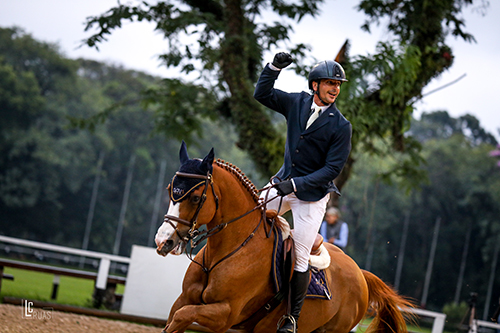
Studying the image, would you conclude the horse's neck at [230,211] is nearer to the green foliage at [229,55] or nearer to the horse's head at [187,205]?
the horse's head at [187,205]

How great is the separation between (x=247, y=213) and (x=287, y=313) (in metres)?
0.98

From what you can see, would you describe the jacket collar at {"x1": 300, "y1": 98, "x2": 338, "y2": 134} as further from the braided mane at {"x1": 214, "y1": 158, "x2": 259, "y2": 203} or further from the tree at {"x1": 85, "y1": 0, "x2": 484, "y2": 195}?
the tree at {"x1": 85, "y1": 0, "x2": 484, "y2": 195}

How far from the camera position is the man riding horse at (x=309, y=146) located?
4477mm

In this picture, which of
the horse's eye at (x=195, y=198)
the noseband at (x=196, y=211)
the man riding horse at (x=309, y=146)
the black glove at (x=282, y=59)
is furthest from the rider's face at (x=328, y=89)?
the horse's eye at (x=195, y=198)

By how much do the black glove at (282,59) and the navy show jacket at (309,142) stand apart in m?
0.08

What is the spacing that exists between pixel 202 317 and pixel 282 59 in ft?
7.12

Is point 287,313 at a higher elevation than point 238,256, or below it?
below

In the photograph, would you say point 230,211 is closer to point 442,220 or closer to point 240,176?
point 240,176

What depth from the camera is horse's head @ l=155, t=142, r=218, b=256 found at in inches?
149

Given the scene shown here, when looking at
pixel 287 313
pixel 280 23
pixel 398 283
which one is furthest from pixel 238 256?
pixel 398 283

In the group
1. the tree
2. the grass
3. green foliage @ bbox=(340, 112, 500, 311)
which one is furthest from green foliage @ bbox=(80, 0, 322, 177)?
green foliage @ bbox=(340, 112, 500, 311)

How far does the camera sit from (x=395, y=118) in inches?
437

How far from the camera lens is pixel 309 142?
4547mm

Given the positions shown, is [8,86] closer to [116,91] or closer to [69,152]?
[69,152]
